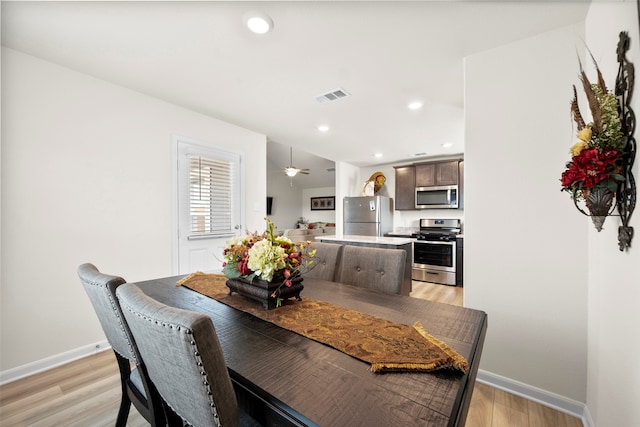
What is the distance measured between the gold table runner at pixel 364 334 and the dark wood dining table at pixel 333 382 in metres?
0.02

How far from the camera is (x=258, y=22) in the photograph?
1629 mm

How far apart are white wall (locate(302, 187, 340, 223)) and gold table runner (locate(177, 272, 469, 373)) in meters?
8.67

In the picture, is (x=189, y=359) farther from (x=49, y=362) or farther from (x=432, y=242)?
(x=432, y=242)

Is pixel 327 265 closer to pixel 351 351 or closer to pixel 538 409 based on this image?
pixel 351 351

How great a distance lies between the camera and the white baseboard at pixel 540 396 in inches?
62.8

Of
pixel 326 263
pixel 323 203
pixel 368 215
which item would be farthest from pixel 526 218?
pixel 323 203

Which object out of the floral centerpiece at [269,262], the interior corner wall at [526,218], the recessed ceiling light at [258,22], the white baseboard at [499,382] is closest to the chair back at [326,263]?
the floral centerpiece at [269,262]

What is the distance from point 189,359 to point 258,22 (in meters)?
1.84

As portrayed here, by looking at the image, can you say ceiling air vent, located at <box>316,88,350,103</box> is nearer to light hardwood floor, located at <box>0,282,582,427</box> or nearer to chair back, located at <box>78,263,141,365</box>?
chair back, located at <box>78,263,141,365</box>

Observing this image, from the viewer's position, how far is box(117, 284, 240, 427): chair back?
1.96ft

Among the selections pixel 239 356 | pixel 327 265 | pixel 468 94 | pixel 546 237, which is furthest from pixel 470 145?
pixel 239 356

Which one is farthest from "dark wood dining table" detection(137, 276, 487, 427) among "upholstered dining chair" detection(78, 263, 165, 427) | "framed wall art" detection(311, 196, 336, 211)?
"framed wall art" detection(311, 196, 336, 211)

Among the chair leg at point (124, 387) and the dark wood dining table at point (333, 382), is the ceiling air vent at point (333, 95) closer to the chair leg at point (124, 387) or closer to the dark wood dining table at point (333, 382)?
the dark wood dining table at point (333, 382)

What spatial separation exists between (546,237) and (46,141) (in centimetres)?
Answer: 376
